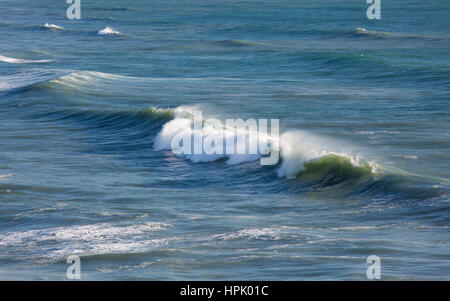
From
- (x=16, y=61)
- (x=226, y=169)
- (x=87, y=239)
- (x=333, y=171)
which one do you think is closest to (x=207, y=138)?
(x=226, y=169)

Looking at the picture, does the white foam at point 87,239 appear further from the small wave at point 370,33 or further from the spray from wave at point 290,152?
the small wave at point 370,33

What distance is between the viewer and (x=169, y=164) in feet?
67.5

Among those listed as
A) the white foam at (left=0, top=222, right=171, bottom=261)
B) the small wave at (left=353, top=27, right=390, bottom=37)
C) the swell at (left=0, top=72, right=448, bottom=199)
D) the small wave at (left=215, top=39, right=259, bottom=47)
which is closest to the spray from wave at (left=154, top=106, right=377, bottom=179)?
the swell at (left=0, top=72, right=448, bottom=199)

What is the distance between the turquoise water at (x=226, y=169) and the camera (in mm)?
12234

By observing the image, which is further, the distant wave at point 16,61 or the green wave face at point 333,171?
the distant wave at point 16,61

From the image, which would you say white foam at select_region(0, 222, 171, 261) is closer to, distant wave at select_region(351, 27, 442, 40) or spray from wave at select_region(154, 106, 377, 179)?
spray from wave at select_region(154, 106, 377, 179)

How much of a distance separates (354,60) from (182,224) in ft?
101

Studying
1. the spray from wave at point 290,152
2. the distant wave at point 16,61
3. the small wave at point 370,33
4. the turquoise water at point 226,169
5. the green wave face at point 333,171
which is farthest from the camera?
the small wave at point 370,33

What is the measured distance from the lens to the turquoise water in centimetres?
1223

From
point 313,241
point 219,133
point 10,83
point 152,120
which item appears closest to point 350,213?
point 313,241

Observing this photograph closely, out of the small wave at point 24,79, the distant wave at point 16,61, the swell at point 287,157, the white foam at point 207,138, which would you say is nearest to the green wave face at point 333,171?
the swell at point 287,157

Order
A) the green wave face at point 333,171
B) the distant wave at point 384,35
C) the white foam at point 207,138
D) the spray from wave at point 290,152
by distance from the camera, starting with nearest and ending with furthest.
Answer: the green wave face at point 333,171 < the spray from wave at point 290,152 < the white foam at point 207,138 < the distant wave at point 384,35
